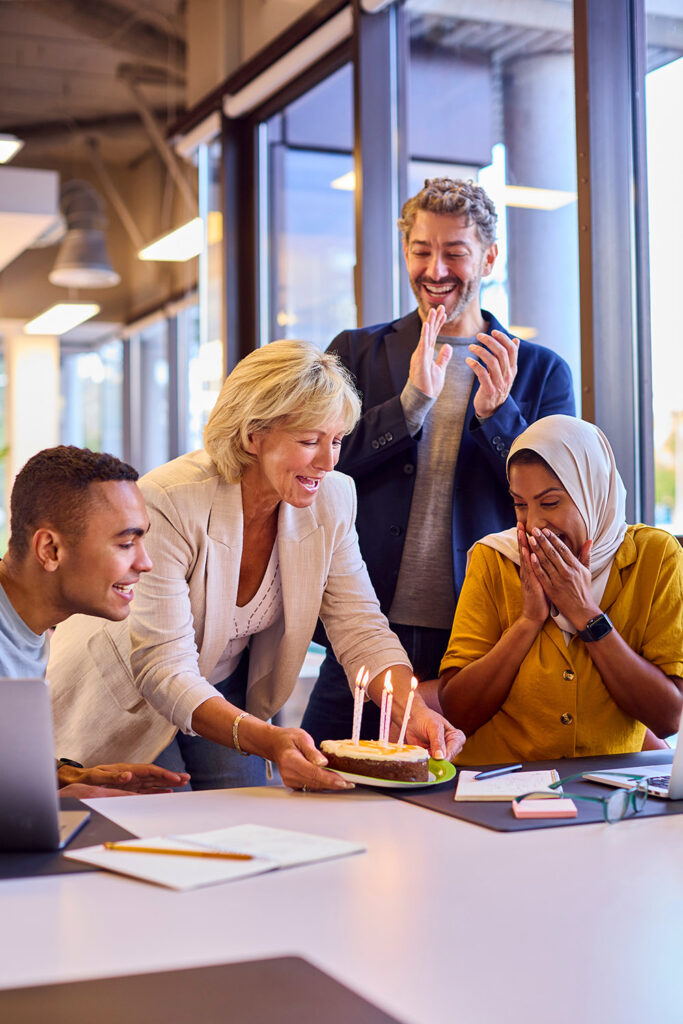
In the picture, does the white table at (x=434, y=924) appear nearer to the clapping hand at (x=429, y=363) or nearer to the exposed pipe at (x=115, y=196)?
the clapping hand at (x=429, y=363)

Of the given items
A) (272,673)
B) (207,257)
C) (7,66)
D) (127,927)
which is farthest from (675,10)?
(7,66)

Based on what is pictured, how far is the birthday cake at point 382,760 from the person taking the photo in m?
1.76

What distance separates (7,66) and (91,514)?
18.9 feet

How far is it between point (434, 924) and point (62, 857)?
0.48m

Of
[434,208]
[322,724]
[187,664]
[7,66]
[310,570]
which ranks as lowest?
[322,724]

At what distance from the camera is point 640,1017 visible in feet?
3.04

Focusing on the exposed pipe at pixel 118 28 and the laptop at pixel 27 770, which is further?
the exposed pipe at pixel 118 28

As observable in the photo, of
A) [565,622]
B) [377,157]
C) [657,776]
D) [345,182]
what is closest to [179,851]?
[657,776]

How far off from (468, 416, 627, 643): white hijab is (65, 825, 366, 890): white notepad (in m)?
0.94

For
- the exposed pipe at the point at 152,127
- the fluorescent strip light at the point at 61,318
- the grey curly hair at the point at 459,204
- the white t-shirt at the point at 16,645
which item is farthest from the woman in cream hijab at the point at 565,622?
the fluorescent strip light at the point at 61,318

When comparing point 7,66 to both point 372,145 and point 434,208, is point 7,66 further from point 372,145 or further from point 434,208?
point 434,208

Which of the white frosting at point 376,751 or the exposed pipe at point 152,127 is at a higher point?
the exposed pipe at point 152,127

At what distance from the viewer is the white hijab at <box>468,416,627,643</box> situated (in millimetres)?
2275

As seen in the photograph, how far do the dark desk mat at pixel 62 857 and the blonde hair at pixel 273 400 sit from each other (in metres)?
0.85
